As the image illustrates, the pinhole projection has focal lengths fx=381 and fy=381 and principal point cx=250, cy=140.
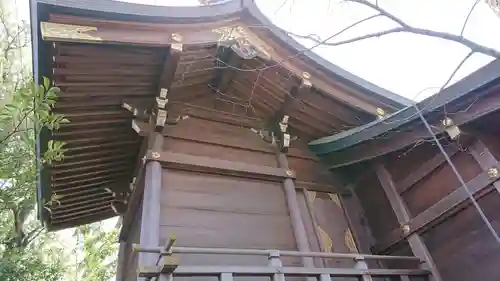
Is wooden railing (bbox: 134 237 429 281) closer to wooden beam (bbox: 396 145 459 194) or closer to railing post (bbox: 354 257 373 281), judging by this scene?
railing post (bbox: 354 257 373 281)

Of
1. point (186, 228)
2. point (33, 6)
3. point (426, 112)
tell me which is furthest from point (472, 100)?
point (33, 6)

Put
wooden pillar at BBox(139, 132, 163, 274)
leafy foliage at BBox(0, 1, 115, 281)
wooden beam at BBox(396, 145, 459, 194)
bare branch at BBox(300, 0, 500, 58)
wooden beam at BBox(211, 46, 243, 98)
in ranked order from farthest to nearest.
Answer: wooden beam at BBox(211, 46, 243, 98), wooden beam at BBox(396, 145, 459, 194), wooden pillar at BBox(139, 132, 163, 274), leafy foliage at BBox(0, 1, 115, 281), bare branch at BBox(300, 0, 500, 58)

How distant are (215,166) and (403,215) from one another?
7.23ft

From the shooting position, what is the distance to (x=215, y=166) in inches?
166

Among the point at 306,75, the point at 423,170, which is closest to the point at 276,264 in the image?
the point at 423,170

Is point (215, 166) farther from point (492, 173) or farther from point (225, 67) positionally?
point (492, 173)

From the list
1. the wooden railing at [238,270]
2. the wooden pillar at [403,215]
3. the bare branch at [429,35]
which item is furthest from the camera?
the wooden pillar at [403,215]

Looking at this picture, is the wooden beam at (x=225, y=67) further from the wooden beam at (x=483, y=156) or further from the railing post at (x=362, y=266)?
the wooden beam at (x=483, y=156)

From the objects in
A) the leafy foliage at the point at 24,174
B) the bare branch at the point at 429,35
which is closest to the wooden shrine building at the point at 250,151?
the leafy foliage at the point at 24,174

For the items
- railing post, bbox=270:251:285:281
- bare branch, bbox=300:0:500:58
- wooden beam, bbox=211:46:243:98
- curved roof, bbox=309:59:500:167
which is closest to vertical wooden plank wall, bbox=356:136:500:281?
curved roof, bbox=309:59:500:167

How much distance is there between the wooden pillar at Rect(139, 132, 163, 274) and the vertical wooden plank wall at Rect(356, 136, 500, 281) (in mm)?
2655

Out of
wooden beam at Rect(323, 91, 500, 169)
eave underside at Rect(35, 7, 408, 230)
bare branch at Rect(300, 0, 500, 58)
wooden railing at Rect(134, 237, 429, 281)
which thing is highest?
eave underside at Rect(35, 7, 408, 230)

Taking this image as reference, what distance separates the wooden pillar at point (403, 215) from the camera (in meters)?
3.94

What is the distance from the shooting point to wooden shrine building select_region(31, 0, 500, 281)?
347 centimetres
